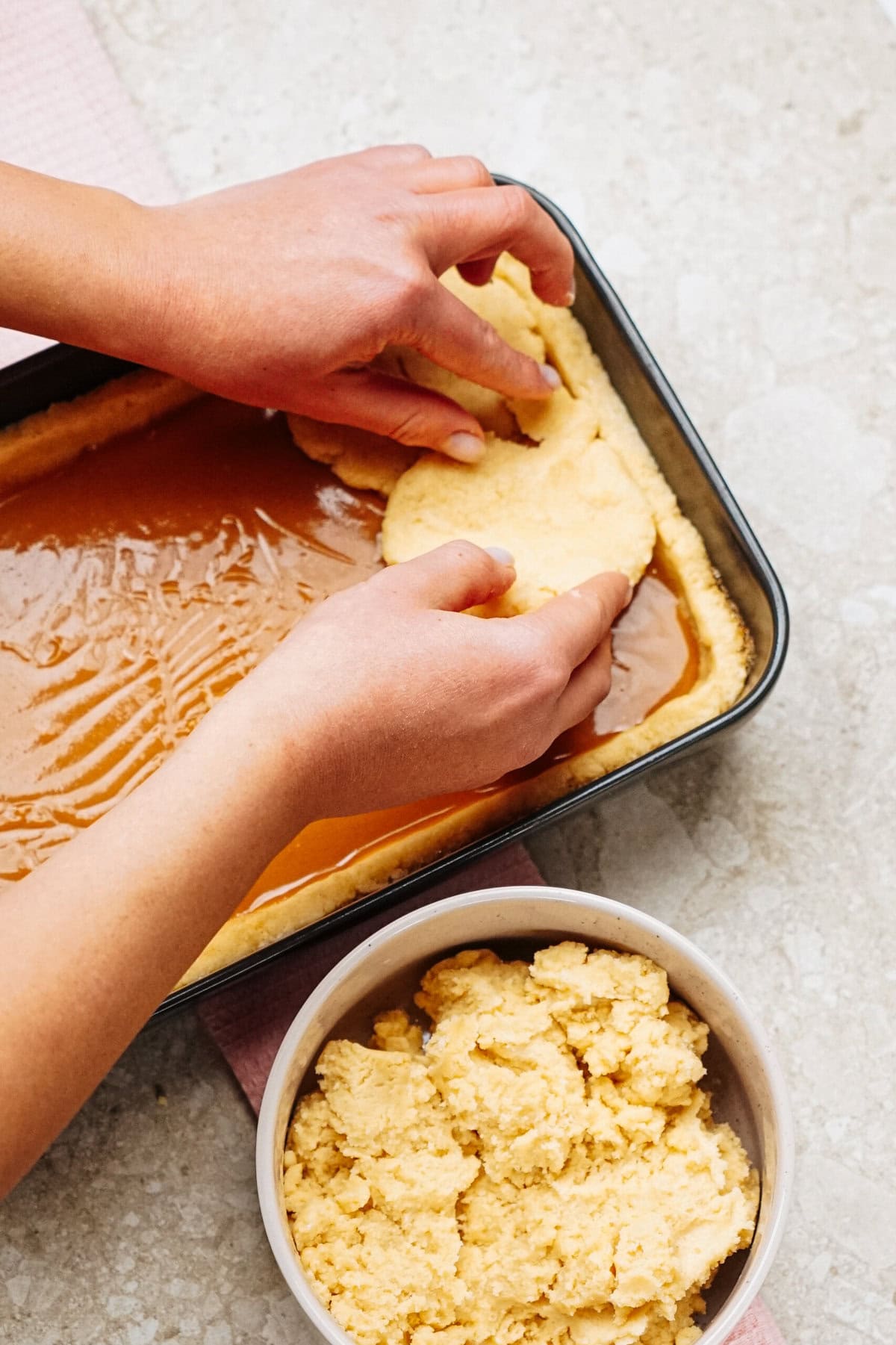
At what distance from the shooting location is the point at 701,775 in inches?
44.1

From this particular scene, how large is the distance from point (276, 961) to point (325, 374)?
49cm

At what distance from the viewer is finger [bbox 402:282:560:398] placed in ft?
3.10

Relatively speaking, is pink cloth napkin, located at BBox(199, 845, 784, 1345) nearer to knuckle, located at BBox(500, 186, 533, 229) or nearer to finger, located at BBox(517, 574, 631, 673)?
finger, located at BBox(517, 574, 631, 673)

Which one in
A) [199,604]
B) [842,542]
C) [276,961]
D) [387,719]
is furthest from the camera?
[842,542]

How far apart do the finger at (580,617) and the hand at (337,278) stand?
0.20 meters

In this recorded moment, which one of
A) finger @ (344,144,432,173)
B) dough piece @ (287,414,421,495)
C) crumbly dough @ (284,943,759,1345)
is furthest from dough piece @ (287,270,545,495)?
crumbly dough @ (284,943,759,1345)

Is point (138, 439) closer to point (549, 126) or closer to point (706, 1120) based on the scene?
point (549, 126)

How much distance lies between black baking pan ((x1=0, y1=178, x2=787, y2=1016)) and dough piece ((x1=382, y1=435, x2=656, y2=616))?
0.17ft

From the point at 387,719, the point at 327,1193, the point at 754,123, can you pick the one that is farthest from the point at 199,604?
the point at 754,123

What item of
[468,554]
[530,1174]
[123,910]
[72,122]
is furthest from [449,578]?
[72,122]

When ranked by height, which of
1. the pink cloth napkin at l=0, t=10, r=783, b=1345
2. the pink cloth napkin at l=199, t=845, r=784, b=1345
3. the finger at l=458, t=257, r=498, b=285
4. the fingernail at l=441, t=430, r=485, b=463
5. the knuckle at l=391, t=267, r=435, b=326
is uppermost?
the pink cloth napkin at l=0, t=10, r=783, b=1345

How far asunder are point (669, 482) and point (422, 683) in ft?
1.24

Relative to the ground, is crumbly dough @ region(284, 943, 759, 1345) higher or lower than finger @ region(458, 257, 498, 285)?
lower

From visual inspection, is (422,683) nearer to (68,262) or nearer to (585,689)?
(585,689)
